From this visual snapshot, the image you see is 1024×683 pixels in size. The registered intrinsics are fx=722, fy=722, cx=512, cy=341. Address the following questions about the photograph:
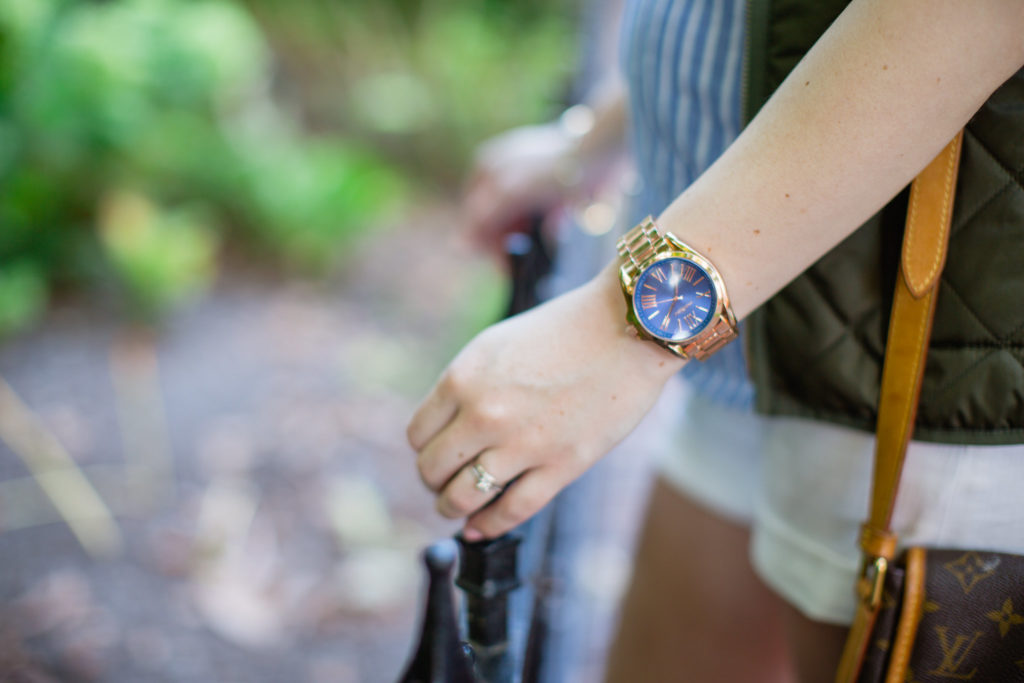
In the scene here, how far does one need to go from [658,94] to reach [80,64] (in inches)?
111

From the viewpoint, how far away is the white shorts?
2.24 feet

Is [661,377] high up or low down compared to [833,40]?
down

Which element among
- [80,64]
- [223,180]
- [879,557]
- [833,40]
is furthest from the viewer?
[223,180]

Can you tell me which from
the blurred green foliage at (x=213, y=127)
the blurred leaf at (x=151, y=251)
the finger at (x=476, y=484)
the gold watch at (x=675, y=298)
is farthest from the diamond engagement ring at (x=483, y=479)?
the blurred leaf at (x=151, y=251)

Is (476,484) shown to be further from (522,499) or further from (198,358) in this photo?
(198,358)

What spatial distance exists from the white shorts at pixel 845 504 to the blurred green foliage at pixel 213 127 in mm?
1245

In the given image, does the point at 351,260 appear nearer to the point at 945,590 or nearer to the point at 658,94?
the point at 658,94

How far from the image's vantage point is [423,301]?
3.87 m

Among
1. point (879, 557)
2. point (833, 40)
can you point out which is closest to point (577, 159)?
point (833, 40)

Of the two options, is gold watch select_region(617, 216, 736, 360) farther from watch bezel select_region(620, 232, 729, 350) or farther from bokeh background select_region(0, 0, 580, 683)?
bokeh background select_region(0, 0, 580, 683)

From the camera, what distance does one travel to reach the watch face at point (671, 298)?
64 centimetres

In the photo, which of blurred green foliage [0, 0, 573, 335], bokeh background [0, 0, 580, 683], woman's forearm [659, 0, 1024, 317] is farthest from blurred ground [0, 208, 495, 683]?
woman's forearm [659, 0, 1024, 317]

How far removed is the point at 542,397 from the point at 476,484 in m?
0.10

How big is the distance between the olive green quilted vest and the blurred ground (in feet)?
5.81
